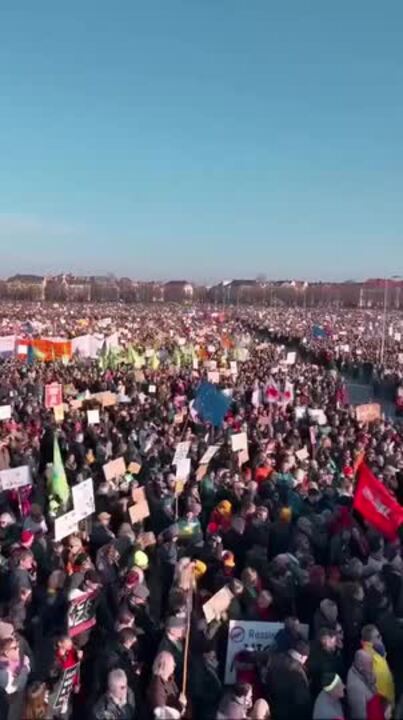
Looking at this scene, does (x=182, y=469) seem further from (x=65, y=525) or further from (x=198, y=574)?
(x=198, y=574)

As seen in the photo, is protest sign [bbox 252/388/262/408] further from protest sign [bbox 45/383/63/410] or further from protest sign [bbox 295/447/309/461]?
protest sign [bbox 295/447/309/461]

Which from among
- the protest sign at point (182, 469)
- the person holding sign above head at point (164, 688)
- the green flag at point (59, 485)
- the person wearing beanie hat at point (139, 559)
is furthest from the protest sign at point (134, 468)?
the person holding sign above head at point (164, 688)

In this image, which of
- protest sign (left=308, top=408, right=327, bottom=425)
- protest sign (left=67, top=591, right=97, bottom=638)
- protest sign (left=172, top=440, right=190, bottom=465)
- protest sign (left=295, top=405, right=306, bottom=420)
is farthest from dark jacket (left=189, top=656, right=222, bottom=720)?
protest sign (left=295, top=405, right=306, bottom=420)

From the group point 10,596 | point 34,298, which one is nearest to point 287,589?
point 10,596

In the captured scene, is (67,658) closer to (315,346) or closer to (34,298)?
(315,346)

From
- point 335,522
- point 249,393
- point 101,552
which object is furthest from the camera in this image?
point 249,393

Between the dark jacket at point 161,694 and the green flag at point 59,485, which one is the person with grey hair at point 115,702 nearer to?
the dark jacket at point 161,694
